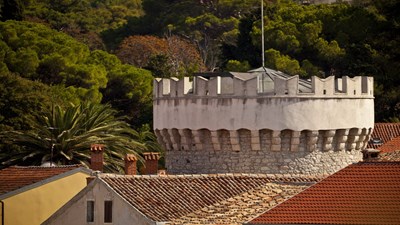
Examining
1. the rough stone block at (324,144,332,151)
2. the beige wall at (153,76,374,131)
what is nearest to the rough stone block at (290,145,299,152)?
the beige wall at (153,76,374,131)

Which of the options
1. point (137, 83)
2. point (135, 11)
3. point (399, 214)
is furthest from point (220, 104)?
point (135, 11)

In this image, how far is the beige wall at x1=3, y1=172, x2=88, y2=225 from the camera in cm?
6072

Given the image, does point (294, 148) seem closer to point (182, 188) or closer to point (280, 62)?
point (182, 188)

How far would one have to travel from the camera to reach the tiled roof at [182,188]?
5331cm

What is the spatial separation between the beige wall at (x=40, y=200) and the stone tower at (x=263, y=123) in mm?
4203

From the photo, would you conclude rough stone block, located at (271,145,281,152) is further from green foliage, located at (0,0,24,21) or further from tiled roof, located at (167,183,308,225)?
green foliage, located at (0,0,24,21)

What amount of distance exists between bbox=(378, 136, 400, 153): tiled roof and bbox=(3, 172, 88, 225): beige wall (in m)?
13.4

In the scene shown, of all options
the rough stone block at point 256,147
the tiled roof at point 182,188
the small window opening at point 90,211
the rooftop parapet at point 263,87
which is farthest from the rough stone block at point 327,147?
the small window opening at point 90,211

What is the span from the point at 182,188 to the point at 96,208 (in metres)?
2.37

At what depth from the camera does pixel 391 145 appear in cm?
7456

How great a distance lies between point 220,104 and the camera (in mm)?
56812

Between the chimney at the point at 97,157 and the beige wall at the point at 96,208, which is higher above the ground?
the chimney at the point at 97,157

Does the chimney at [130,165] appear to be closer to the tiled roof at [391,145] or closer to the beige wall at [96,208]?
the beige wall at [96,208]

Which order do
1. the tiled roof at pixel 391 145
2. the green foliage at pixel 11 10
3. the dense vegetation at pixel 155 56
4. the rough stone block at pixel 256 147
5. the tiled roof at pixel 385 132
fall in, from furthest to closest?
the green foliage at pixel 11 10
the dense vegetation at pixel 155 56
the tiled roof at pixel 385 132
the tiled roof at pixel 391 145
the rough stone block at pixel 256 147
